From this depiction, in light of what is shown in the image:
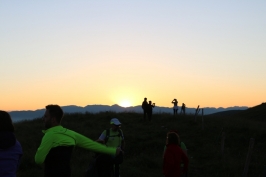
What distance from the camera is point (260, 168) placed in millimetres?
13812

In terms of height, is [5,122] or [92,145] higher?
[5,122]

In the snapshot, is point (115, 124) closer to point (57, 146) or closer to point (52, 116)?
point (52, 116)

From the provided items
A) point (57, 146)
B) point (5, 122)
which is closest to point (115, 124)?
point (57, 146)

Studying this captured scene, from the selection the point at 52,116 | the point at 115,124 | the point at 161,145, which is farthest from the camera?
the point at 161,145

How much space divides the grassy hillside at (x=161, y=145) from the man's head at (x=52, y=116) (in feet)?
24.1

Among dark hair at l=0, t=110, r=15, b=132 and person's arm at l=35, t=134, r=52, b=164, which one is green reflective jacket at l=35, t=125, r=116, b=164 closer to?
person's arm at l=35, t=134, r=52, b=164

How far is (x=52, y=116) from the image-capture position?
447cm

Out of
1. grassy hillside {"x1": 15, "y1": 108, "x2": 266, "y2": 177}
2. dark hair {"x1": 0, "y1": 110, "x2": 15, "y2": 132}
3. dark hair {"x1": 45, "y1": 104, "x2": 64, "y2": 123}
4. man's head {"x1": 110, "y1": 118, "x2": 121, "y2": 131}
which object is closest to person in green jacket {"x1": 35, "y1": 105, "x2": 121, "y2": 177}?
dark hair {"x1": 45, "y1": 104, "x2": 64, "y2": 123}

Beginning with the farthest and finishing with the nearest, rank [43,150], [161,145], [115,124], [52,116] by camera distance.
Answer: [161,145] < [115,124] < [52,116] < [43,150]

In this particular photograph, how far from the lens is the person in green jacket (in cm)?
429

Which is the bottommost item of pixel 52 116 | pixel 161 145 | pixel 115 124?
pixel 161 145

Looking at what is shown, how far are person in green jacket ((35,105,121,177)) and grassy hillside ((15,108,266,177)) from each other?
728 cm

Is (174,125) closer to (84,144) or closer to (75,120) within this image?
(75,120)

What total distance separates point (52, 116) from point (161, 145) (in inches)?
610
